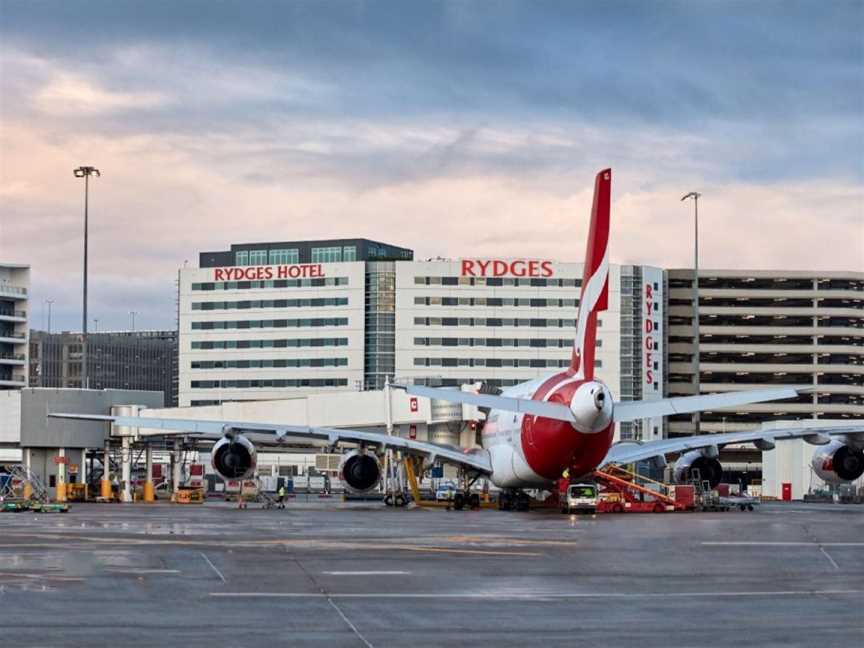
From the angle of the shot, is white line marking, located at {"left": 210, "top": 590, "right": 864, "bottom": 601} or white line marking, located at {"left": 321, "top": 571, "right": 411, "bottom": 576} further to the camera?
white line marking, located at {"left": 321, "top": 571, "right": 411, "bottom": 576}

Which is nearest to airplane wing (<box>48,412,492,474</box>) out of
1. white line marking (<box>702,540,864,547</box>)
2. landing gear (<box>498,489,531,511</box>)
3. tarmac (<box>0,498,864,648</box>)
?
landing gear (<box>498,489,531,511</box>)

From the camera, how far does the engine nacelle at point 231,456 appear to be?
70.0m

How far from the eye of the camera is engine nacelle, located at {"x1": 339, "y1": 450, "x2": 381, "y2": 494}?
234 ft

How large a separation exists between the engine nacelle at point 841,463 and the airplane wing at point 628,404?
14204 mm

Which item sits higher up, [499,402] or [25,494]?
[499,402]

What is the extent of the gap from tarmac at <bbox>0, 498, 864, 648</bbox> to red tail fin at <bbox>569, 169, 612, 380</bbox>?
55.8 feet

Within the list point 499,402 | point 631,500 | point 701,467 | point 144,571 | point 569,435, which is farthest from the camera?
point 701,467

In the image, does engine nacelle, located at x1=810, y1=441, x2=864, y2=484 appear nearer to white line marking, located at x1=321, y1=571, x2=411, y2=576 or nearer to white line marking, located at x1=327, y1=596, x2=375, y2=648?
white line marking, located at x1=321, y1=571, x2=411, y2=576

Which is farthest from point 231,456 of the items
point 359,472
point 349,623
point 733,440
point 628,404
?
point 349,623

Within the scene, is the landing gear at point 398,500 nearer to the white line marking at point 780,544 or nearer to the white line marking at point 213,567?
the white line marking at point 780,544

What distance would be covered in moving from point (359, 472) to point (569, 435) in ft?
50.5

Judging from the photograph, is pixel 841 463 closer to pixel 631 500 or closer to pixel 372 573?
pixel 631 500

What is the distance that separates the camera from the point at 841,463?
68188 millimetres

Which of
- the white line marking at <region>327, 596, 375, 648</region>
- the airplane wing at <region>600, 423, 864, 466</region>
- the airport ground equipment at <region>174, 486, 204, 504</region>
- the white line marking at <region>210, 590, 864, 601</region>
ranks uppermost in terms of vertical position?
the airplane wing at <region>600, 423, 864, 466</region>
